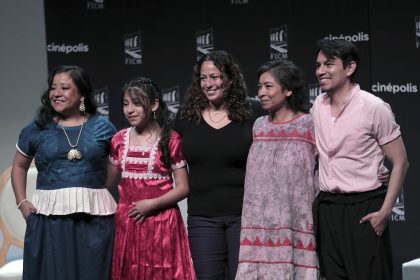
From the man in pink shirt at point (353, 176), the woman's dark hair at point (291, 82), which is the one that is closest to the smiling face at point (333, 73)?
the man in pink shirt at point (353, 176)

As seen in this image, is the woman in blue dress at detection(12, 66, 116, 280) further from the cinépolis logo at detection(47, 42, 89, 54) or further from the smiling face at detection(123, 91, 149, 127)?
the cinépolis logo at detection(47, 42, 89, 54)

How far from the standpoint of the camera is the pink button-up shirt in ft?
10.5

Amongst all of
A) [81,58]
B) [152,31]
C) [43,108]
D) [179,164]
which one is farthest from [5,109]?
[179,164]

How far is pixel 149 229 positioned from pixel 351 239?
0.99 meters

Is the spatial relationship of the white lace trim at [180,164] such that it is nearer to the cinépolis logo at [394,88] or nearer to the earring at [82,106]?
the earring at [82,106]

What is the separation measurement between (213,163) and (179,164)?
232 millimetres

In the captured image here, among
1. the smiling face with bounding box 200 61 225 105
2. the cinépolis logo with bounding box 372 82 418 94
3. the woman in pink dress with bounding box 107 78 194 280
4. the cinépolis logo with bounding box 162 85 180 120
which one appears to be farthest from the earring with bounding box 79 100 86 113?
the cinépolis logo with bounding box 372 82 418 94

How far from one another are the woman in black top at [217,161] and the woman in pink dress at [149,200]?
0.37 feet

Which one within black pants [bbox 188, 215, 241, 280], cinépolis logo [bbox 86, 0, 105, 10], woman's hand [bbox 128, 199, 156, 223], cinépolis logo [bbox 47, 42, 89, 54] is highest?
cinépolis logo [bbox 86, 0, 105, 10]

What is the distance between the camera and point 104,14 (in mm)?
6078

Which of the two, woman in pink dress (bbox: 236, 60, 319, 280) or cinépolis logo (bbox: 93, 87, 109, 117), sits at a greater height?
cinépolis logo (bbox: 93, 87, 109, 117)

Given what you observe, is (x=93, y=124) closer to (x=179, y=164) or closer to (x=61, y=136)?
(x=61, y=136)

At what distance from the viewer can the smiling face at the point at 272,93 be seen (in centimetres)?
343

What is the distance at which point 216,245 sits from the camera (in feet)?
11.7
